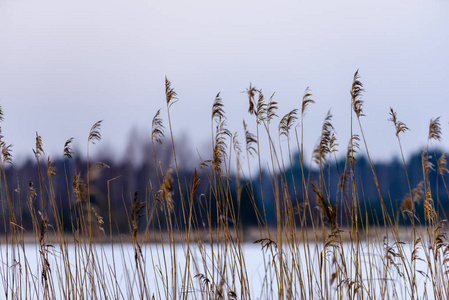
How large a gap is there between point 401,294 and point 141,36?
169 inches

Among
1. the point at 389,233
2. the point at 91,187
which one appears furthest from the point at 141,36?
the point at 389,233

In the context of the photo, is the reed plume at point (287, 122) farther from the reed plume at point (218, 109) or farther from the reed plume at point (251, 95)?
the reed plume at point (218, 109)

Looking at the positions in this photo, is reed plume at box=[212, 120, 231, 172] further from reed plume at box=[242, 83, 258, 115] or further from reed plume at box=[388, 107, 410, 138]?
reed plume at box=[388, 107, 410, 138]

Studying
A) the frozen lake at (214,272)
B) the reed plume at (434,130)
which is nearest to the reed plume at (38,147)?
the frozen lake at (214,272)

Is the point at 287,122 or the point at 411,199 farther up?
the point at 287,122

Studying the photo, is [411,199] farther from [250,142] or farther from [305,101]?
[250,142]

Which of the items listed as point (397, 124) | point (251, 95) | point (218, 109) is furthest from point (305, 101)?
point (397, 124)

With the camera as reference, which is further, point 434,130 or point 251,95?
point 434,130

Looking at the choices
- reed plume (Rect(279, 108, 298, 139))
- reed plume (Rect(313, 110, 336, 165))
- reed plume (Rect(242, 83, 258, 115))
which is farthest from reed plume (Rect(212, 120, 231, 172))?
reed plume (Rect(313, 110, 336, 165))

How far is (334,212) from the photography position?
1974mm

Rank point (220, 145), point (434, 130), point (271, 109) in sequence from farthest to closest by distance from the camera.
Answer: point (434, 130)
point (271, 109)
point (220, 145)

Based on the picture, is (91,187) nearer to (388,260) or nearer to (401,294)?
(388,260)

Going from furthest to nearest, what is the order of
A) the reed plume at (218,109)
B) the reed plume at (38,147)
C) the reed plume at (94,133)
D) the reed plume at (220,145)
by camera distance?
the reed plume at (38,147) → the reed plume at (94,133) → the reed plume at (218,109) → the reed plume at (220,145)

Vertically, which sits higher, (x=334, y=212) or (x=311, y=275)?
(x=334, y=212)
